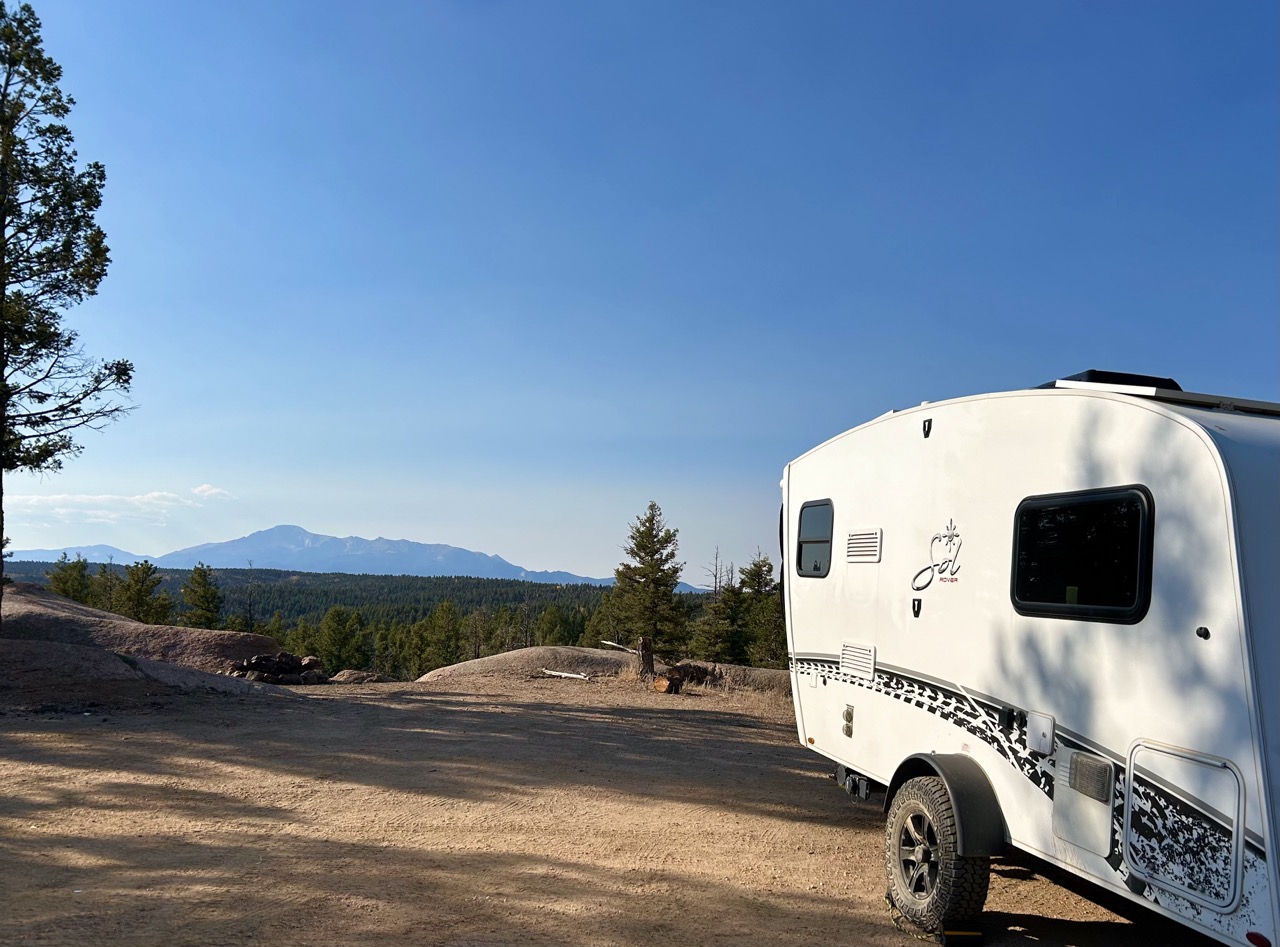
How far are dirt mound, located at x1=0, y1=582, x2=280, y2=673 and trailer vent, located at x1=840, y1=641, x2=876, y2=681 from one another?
14710 millimetres

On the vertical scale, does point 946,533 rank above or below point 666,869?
above

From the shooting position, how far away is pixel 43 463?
583 inches

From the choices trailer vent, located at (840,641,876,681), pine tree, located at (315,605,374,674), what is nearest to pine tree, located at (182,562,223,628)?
pine tree, located at (315,605,374,674)

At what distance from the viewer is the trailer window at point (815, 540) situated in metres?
7.26

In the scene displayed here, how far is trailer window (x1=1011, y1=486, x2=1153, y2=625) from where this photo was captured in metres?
4.07

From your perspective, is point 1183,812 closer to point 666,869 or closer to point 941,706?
point 941,706

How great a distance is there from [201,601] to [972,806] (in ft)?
180

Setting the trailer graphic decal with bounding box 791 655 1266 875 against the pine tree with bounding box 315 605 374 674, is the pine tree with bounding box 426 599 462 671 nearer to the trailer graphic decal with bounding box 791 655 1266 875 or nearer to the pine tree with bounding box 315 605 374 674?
the pine tree with bounding box 315 605 374 674

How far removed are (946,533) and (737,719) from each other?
8.87 metres

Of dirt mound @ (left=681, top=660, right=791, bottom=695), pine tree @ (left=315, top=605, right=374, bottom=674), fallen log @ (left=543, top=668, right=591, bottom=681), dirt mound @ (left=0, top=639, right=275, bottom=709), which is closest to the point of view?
dirt mound @ (left=0, top=639, right=275, bottom=709)

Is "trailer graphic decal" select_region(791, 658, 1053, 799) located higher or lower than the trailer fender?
higher

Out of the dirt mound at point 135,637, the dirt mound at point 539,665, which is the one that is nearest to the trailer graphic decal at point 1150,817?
the dirt mound at point 539,665

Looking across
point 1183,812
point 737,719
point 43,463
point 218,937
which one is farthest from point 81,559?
point 1183,812

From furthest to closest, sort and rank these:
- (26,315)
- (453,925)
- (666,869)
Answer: (26,315), (666,869), (453,925)
